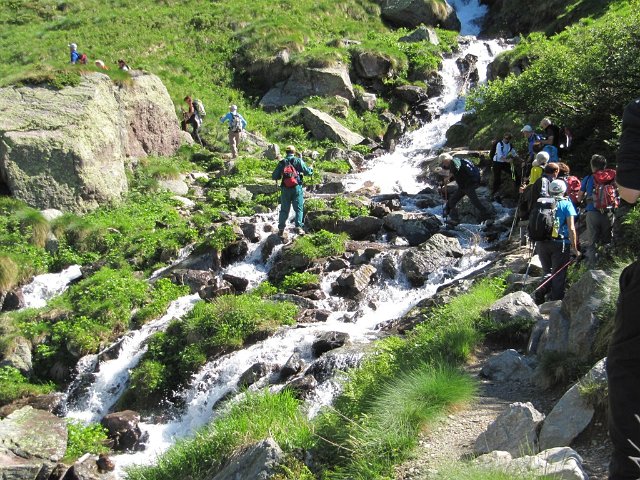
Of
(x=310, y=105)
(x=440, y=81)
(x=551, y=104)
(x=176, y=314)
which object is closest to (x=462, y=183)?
(x=551, y=104)

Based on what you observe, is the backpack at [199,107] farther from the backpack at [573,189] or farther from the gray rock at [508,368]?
the gray rock at [508,368]

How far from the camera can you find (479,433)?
5.86 m

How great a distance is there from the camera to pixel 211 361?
485 inches

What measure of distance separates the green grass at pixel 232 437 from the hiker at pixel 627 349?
3.85 metres

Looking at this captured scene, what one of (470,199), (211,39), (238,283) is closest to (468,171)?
(470,199)

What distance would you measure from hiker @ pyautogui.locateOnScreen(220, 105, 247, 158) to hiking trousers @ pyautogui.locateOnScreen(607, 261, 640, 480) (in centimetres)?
2203

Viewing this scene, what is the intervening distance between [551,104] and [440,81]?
15.7m

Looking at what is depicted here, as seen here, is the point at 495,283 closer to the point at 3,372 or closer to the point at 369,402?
the point at 369,402

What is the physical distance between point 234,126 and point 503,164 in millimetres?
11370

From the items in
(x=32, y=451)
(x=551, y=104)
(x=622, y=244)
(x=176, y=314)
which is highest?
(x=551, y=104)

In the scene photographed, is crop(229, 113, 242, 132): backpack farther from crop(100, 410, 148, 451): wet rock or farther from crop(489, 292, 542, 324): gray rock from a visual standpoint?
crop(489, 292, 542, 324): gray rock

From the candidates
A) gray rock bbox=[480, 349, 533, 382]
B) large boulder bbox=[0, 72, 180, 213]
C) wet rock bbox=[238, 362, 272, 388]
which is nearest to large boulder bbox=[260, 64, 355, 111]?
large boulder bbox=[0, 72, 180, 213]

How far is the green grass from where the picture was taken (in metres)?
6.54

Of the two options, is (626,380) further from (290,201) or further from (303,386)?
(290,201)
